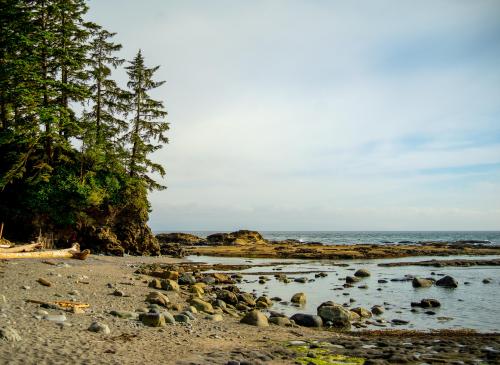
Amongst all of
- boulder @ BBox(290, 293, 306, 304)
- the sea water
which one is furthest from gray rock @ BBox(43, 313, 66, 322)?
boulder @ BBox(290, 293, 306, 304)

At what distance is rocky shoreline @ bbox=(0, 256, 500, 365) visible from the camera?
899cm

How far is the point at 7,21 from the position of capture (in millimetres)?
30781

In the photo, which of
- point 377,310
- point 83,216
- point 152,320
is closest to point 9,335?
point 152,320

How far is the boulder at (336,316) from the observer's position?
16664 millimetres

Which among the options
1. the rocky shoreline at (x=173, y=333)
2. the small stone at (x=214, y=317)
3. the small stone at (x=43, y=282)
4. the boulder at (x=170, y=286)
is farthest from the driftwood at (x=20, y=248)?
the small stone at (x=214, y=317)

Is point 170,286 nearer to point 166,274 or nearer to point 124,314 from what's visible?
point 166,274

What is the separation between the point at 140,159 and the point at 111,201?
551 centimetres

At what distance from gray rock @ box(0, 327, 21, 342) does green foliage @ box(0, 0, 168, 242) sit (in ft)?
78.8

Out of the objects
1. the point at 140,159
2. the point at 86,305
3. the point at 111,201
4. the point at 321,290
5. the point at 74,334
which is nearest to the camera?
the point at 74,334

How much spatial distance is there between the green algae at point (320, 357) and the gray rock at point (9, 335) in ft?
21.2

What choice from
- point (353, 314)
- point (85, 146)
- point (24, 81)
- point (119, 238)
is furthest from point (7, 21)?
point (353, 314)

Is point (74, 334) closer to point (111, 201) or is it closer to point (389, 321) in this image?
point (389, 321)

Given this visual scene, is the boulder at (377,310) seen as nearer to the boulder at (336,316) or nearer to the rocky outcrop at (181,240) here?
the boulder at (336,316)

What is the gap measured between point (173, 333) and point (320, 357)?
4.18 metres
